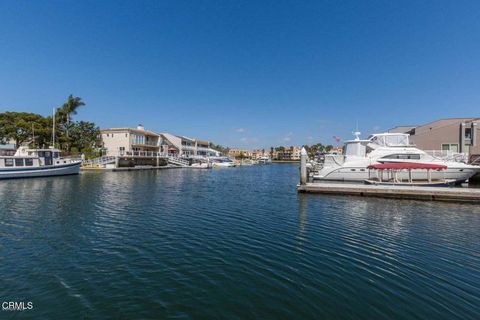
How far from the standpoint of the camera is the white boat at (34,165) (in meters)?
35.1

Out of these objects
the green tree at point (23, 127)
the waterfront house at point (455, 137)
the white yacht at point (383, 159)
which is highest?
the green tree at point (23, 127)

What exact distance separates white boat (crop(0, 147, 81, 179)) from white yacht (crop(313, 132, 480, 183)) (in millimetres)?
41458

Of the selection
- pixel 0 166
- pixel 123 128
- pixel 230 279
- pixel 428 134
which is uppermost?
pixel 123 128

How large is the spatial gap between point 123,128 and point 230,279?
214 feet

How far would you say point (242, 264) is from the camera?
320 inches

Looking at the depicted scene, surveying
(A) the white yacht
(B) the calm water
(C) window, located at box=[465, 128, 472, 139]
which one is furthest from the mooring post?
(C) window, located at box=[465, 128, 472, 139]

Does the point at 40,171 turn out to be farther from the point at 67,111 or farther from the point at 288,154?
the point at 288,154

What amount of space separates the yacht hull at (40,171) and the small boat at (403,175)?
4629 centimetres

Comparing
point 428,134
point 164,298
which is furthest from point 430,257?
point 428,134

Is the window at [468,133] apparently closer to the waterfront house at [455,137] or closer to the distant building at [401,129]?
the waterfront house at [455,137]

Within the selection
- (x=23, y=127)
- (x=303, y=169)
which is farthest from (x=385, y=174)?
(x=23, y=127)

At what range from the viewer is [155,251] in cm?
918

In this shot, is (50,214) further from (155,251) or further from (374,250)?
(374,250)

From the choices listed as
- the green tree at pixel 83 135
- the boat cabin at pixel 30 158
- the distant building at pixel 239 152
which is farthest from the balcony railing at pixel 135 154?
the distant building at pixel 239 152
